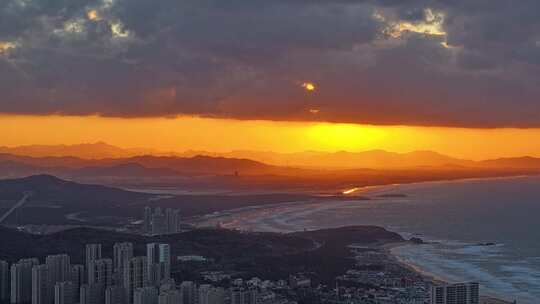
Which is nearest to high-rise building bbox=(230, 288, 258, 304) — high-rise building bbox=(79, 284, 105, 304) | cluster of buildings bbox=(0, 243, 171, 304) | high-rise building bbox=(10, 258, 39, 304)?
cluster of buildings bbox=(0, 243, 171, 304)

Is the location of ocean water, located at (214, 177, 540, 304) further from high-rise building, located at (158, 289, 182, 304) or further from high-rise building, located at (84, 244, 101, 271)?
high-rise building, located at (84, 244, 101, 271)

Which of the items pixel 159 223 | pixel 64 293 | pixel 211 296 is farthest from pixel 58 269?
pixel 159 223

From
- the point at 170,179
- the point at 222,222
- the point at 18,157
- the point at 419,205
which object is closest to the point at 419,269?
the point at 222,222

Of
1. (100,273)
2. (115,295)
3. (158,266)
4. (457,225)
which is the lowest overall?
(115,295)

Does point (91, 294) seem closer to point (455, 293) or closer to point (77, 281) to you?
point (77, 281)

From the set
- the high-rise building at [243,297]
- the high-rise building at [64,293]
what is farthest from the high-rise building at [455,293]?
the high-rise building at [64,293]

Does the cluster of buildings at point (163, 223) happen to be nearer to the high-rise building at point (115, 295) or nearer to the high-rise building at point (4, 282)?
the high-rise building at point (4, 282)

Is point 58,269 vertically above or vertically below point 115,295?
above
